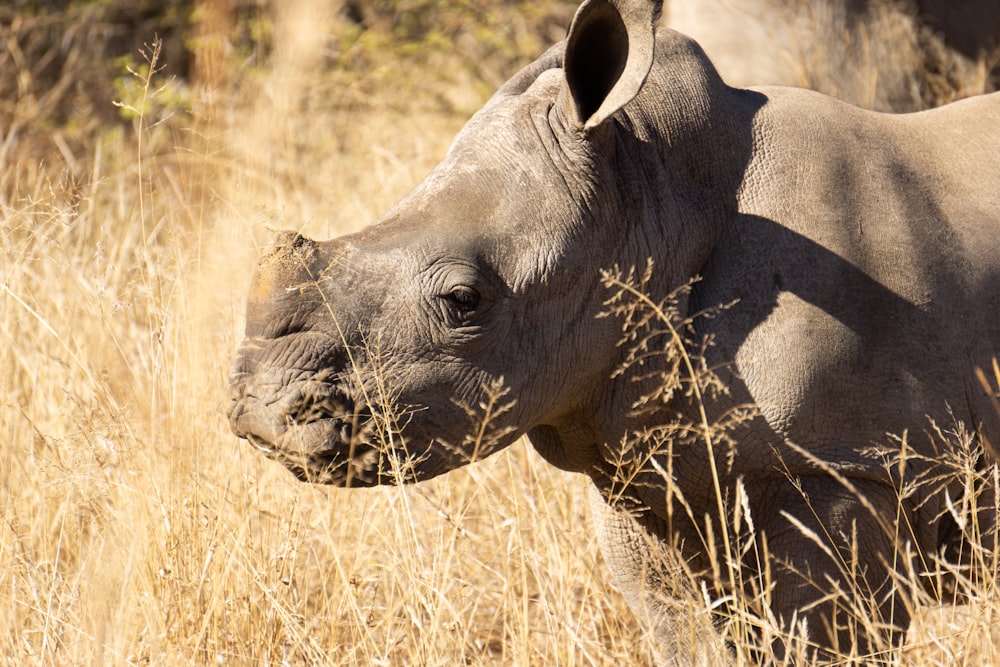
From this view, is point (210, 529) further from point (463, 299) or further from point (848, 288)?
point (848, 288)

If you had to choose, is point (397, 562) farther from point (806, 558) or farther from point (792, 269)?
point (792, 269)

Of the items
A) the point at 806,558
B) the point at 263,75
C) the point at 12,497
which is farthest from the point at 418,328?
the point at 263,75

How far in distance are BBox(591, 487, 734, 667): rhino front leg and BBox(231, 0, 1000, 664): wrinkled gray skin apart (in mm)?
119

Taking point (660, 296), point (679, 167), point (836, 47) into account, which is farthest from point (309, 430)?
point (836, 47)

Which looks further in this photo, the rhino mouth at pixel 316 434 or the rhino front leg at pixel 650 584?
the rhino front leg at pixel 650 584

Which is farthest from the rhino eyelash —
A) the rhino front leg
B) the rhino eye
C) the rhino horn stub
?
the rhino front leg

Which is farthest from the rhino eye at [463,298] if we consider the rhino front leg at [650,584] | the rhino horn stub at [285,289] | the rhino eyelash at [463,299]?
the rhino front leg at [650,584]

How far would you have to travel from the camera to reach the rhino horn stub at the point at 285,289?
2.93 m

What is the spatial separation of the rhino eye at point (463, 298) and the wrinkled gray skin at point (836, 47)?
306 cm

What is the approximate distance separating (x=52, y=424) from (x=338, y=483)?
2.21 metres

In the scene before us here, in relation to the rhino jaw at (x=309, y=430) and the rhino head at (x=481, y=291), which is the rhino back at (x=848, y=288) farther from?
the rhino jaw at (x=309, y=430)

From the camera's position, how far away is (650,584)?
3613mm

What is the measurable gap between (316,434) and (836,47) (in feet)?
12.6

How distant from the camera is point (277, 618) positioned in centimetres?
363
